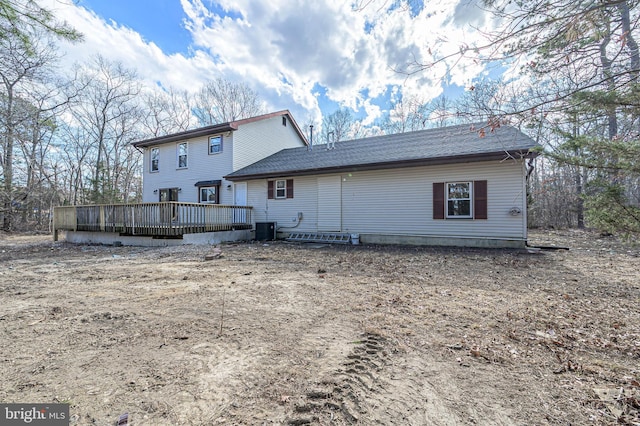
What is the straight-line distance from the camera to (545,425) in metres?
1.53

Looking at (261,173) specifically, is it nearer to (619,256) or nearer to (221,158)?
(221,158)

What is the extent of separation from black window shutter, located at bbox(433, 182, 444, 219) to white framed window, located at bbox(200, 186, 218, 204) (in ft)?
35.0

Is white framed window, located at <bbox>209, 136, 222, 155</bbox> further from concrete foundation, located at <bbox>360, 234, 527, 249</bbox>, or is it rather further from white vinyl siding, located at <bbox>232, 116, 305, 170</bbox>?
concrete foundation, located at <bbox>360, 234, 527, 249</bbox>

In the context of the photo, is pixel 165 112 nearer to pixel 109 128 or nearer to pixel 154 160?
pixel 109 128

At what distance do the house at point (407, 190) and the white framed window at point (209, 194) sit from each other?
4.95 ft

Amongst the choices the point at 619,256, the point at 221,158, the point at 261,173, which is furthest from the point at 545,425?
the point at 221,158

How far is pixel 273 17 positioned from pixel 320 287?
1098 centimetres

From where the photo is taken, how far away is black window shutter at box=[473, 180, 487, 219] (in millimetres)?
8844

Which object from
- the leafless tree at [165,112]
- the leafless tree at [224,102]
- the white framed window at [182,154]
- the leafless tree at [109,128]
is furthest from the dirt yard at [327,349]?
the leafless tree at [165,112]

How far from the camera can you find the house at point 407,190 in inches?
340

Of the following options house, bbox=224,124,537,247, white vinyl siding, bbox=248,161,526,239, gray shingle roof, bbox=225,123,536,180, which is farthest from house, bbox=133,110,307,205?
white vinyl siding, bbox=248,161,526,239

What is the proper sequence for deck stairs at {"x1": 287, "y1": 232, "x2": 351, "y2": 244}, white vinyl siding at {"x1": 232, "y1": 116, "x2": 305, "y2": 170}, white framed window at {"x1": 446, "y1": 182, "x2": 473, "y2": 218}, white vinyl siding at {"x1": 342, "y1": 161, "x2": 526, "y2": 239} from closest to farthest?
white vinyl siding at {"x1": 342, "y1": 161, "x2": 526, "y2": 239}, white framed window at {"x1": 446, "y1": 182, "x2": 473, "y2": 218}, deck stairs at {"x1": 287, "y1": 232, "x2": 351, "y2": 244}, white vinyl siding at {"x1": 232, "y1": 116, "x2": 305, "y2": 170}

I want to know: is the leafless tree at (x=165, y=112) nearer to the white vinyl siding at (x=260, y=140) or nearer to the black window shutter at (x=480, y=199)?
the white vinyl siding at (x=260, y=140)

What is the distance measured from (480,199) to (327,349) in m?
8.51
